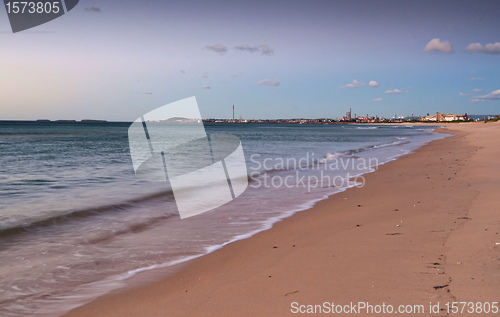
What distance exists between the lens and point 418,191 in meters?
8.48

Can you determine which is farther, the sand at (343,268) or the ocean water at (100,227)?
the ocean water at (100,227)

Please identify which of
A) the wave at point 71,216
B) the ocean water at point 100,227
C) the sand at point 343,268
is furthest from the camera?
the wave at point 71,216

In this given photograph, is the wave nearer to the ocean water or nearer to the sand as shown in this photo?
the ocean water

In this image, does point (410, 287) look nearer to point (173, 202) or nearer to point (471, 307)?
point (471, 307)

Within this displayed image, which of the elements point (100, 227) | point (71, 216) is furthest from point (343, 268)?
point (71, 216)

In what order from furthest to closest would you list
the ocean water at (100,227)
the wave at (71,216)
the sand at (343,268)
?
the wave at (71,216) → the ocean water at (100,227) → the sand at (343,268)

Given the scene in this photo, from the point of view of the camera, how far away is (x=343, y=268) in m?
3.85

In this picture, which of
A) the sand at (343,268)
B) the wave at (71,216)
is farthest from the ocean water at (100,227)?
the sand at (343,268)

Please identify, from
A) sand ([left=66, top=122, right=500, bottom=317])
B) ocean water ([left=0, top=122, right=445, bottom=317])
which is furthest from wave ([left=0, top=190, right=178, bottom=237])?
sand ([left=66, top=122, right=500, bottom=317])

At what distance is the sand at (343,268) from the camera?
3135 mm

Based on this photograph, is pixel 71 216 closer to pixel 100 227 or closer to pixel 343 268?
pixel 100 227

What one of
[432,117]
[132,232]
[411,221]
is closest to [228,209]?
[132,232]

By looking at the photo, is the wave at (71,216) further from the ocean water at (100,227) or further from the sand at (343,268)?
the sand at (343,268)

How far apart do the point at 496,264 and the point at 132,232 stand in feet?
16.3
